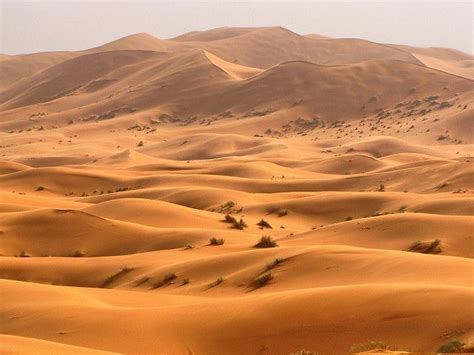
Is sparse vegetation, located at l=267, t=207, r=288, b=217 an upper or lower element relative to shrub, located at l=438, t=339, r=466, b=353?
lower

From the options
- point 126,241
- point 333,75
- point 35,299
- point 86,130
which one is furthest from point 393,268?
point 333,75

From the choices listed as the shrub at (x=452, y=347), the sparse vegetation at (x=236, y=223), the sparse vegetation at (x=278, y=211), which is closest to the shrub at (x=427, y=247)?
the sparse vegetation at (x=236, y=223)

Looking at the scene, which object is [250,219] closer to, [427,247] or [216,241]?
[216,241]

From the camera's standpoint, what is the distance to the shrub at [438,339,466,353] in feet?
22.5

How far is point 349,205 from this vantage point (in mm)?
24094

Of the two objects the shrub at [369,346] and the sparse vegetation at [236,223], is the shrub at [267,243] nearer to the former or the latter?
the sparse vegetation at [236,223]

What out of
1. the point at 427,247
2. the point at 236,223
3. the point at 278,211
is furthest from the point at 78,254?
the point at 427,247

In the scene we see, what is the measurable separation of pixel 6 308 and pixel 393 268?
5.88m

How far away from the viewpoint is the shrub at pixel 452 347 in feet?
22.5

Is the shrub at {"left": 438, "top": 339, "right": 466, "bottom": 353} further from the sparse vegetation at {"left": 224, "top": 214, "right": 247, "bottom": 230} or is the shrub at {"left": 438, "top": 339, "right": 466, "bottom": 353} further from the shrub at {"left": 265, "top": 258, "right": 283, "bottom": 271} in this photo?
the sparse vegetation at {"left": 224, "top": 214, "right": 247, "bottom": 230}

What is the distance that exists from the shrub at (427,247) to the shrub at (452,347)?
7.92 meters

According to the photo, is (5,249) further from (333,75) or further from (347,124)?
(333,75)

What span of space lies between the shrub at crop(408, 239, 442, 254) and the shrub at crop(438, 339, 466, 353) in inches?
312

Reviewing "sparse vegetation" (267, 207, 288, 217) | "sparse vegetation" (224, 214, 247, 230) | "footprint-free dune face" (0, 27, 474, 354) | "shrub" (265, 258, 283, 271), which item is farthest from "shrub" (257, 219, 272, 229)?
"shrub" (265, 258, 283, 271)
